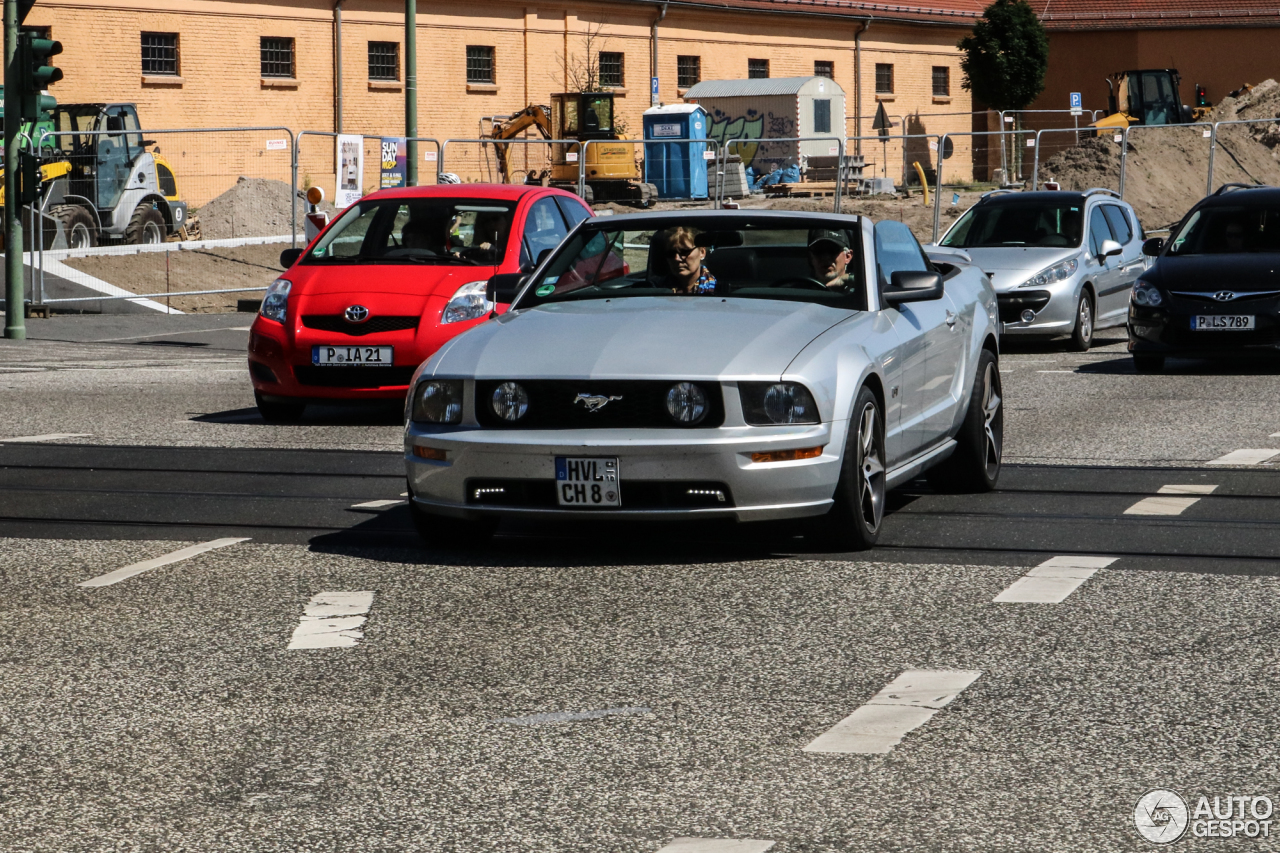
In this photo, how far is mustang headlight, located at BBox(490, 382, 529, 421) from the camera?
712cm

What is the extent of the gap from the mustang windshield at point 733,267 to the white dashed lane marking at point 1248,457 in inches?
119

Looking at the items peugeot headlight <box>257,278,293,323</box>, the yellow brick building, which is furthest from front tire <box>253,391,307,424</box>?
the yellow brick building

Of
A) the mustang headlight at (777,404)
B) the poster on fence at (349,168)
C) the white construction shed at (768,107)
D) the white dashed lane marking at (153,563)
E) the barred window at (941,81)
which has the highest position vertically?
the barred window at (941,81)

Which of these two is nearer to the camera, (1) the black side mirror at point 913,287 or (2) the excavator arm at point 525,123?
(1) the black side mirror at point 913,287

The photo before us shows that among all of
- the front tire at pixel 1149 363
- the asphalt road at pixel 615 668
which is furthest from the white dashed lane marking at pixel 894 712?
the front tire at pixel 1149 363

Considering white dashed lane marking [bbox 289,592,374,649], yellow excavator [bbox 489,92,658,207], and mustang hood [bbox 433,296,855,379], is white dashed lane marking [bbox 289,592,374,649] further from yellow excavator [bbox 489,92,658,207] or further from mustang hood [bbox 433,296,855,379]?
yellow excavator [bbox 489,92,658,207]

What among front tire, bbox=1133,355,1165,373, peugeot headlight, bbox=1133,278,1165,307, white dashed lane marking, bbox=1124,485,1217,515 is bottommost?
white dashed lane marking, bbox=1124,485,1217,515

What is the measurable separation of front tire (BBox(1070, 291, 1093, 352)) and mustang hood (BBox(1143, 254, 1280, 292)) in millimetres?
2781

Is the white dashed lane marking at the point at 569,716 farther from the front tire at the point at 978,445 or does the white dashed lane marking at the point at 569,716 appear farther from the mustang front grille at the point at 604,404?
the front tire at the point at 978,445

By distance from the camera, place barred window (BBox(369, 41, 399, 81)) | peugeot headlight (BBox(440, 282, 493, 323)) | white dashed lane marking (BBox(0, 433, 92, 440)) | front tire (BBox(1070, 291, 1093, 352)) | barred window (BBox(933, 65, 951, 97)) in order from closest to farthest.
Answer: white dashed lane marking (BBox(0, 433, 92, 440)) → peugeot headlight (BBox(440, 282, 493, 323)) → front tire (BBox(1070, 291, 1093, 352)) → barred window (BBox(369, 41, 399, 81)) → barred window (BBox(933, 65, 951, 97))

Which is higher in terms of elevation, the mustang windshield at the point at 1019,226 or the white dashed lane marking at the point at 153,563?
the mustang windshield at the point at 1019,226

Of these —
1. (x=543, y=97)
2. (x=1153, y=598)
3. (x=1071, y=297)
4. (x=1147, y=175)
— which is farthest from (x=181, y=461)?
(x=543, y=97)

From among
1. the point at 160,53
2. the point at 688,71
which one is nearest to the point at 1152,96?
the point at 688,71

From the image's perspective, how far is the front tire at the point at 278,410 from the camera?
42.1 ft
